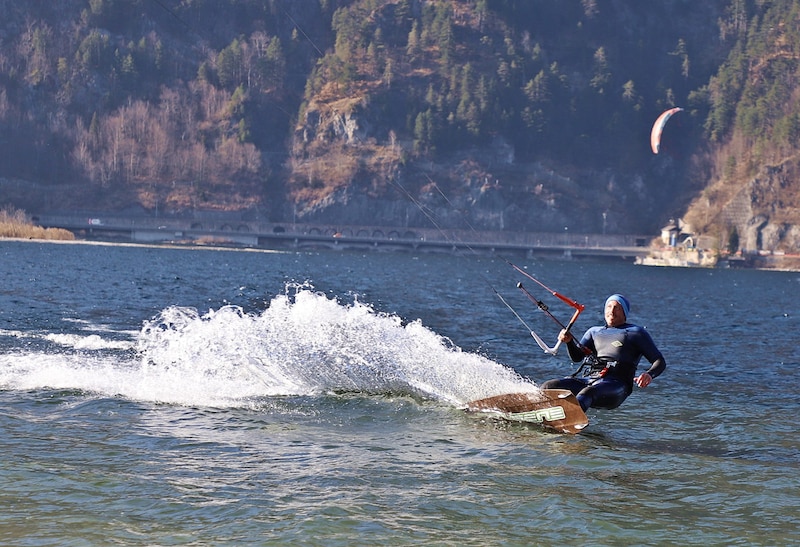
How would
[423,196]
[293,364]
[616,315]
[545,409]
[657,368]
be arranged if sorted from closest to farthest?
[657,368], [545,409], [616,315], [293,364], [423,196]

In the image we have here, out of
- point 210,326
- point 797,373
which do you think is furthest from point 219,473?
point 797,373

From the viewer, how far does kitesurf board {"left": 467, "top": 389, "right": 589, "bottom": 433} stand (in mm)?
16484

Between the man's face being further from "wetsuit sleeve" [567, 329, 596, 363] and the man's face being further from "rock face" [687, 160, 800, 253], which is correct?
"rock face" [687, 160, 800, 253]

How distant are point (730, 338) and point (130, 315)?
21.4 m

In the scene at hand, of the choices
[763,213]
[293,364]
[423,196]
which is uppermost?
[423,196]

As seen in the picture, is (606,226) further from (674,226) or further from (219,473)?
(219,473)

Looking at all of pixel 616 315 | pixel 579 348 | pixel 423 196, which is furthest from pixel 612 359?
pixel 423 196

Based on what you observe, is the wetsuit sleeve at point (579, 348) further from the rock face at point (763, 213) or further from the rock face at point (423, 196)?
the rock face at point (763, 213)

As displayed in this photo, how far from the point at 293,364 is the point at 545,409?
5.19 metres

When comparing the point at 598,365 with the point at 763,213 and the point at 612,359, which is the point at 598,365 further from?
the point at 763,213

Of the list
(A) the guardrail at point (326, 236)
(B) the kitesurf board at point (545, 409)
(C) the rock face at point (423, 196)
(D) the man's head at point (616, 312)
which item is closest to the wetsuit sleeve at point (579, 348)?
(D) the man's head at point (616, 312)

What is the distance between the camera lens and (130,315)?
35312mm

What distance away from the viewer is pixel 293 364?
64.6 feet

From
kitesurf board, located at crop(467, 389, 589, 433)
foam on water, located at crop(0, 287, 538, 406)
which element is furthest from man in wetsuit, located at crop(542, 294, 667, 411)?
foam on water, located at crop(0, 287, 538, 406)
